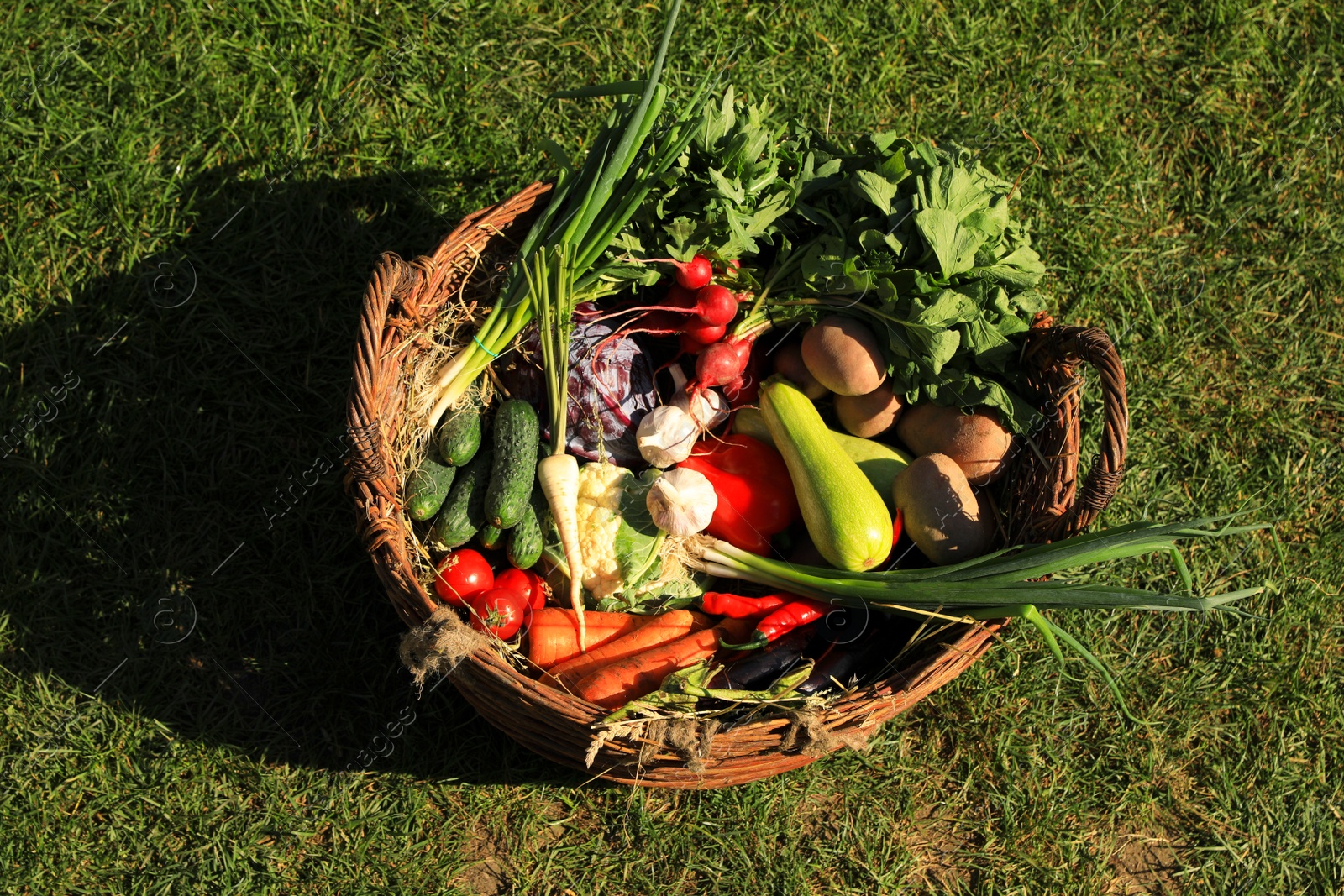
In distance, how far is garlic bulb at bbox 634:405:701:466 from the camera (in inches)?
118

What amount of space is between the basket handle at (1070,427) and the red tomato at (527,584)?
4.77 feet

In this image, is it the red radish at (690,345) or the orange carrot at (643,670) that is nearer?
the orange carrot at (643,670)

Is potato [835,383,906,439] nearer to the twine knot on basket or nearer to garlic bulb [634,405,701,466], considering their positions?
garlic bulb [634,405,701,466]

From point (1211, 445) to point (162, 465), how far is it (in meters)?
3.89

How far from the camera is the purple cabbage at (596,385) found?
10.0 ft

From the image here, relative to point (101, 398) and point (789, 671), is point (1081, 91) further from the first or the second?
point (101, 398)

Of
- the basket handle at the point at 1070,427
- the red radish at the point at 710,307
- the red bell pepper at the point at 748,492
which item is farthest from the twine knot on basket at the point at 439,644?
the basket handle at the point at 1070,427

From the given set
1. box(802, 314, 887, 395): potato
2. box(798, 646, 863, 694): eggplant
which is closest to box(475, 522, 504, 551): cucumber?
box(798, 646, 863, 694): eggplant

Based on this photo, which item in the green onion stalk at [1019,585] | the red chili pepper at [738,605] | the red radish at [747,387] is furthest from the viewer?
the red radish at [747,387]

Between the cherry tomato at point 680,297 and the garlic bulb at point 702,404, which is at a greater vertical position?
the cherry tomato at point 680,297

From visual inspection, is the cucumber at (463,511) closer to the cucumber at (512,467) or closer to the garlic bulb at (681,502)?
the cucumber at (512,467)

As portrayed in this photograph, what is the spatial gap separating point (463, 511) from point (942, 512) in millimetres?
1409

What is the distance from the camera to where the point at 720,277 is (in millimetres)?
3064

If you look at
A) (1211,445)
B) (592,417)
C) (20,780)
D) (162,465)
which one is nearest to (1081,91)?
(1211,445)
